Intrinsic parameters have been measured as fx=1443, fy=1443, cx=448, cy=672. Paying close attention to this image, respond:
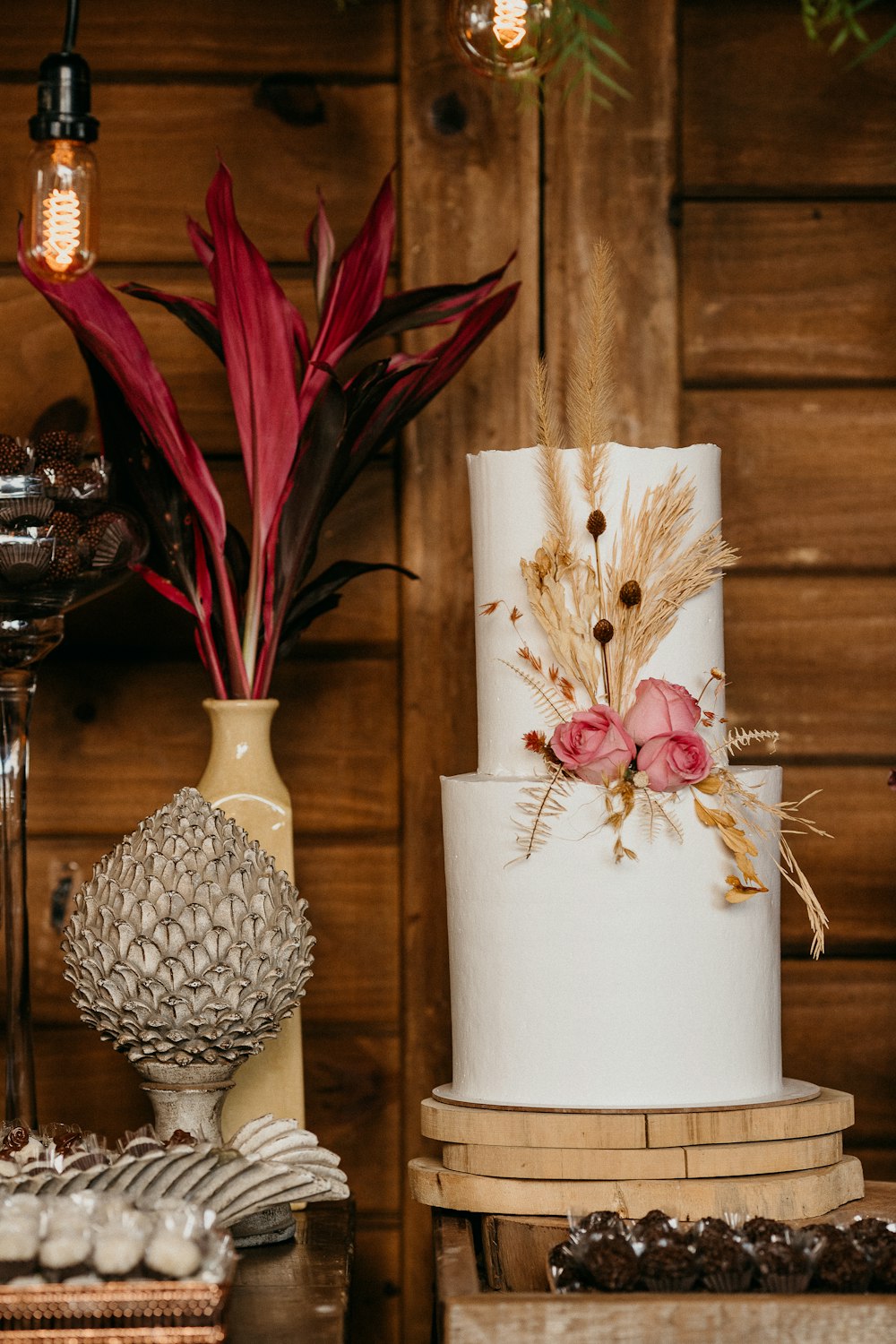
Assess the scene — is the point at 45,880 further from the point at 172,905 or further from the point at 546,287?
the point at 546,287

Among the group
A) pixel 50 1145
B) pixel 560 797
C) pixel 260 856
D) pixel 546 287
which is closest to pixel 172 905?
pixel 260 856

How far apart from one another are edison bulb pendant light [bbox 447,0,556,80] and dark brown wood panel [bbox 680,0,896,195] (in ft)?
1.31

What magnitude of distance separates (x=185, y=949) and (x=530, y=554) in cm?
42

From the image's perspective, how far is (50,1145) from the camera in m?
1.11

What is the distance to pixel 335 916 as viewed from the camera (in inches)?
60.6

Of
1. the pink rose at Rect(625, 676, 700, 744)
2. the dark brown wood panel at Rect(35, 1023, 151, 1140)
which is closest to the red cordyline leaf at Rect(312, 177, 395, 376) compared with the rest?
the pink rose at Rect(625, 676, 700, 744)

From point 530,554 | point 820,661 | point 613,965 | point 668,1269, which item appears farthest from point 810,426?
point 668,1269

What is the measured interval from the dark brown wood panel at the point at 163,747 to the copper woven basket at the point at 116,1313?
69 centimetres

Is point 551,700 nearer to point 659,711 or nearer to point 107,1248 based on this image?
point 659,711

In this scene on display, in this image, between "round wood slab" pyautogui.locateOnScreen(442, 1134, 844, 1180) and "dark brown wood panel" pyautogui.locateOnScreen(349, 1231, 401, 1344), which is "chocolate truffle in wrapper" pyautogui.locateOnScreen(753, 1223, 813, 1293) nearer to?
"round wood slab" pyautogui.locateOnScreen(442, 1134, 844, 1180)

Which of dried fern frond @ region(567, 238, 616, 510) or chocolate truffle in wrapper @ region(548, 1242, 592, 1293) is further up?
dried fern frond @ region(567, 238, 616, 510)

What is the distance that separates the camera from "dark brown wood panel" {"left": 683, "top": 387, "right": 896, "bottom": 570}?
156 centimetres

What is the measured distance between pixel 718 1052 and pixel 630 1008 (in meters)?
0.08

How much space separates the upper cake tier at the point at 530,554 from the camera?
1.17m
